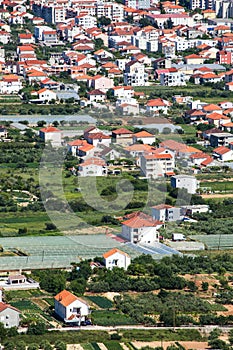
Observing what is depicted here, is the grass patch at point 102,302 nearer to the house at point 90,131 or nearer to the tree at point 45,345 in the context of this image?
the tree at point 45,345

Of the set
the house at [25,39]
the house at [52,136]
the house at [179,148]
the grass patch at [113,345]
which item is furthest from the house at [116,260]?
the house at [25,39]

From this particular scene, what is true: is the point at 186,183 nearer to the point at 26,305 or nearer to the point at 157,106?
the point at 26,305

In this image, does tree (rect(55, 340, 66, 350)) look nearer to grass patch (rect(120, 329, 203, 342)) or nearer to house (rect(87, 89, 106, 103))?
grass patch (rect(120, 329, 203, 342))

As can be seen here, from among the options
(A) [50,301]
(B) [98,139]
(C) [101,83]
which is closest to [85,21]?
(C) [101,83]

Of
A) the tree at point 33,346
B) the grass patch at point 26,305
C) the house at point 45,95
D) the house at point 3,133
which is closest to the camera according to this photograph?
the tree at point 33,346

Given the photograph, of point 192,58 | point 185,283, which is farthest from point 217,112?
point 185,283
